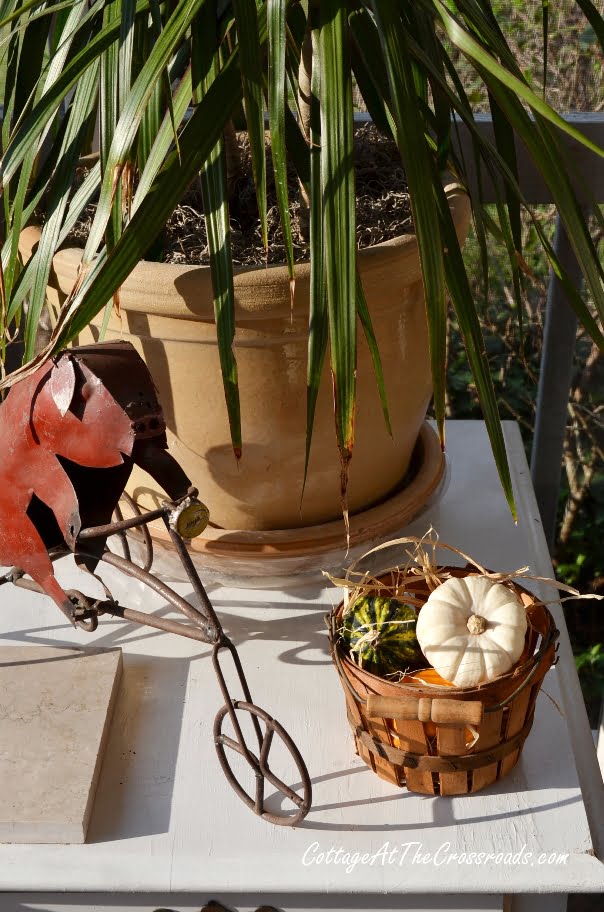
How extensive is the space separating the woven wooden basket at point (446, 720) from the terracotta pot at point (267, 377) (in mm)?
186

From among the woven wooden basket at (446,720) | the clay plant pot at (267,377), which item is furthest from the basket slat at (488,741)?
the clay plant pot at (267,377)

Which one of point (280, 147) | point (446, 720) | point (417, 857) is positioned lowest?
point (417, 857)

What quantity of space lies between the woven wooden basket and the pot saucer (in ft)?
0.56

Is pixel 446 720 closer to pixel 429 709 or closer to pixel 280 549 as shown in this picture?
pixel 429 709

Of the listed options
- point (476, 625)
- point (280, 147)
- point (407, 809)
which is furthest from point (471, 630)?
point (280, 147)

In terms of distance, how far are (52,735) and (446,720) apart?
0.33 metres

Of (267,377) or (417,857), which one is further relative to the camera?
(267,377)

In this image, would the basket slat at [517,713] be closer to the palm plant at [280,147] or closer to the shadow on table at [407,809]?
the shadow on table at [407,809]

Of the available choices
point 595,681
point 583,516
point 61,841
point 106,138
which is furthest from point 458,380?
point 61,841

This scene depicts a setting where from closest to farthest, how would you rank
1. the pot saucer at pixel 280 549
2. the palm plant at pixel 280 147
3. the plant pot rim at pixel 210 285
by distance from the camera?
the palm plant at pixel 280 147 → the plant pot rim at pixel 210 285 → the pot saucer at pixel 280 549

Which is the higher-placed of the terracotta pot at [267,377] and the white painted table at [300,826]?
the terracotta pot at [267,377]

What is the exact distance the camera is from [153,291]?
792 millimetres

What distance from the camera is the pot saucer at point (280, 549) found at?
935 millimetres

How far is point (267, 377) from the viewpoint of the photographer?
844 millimetres
